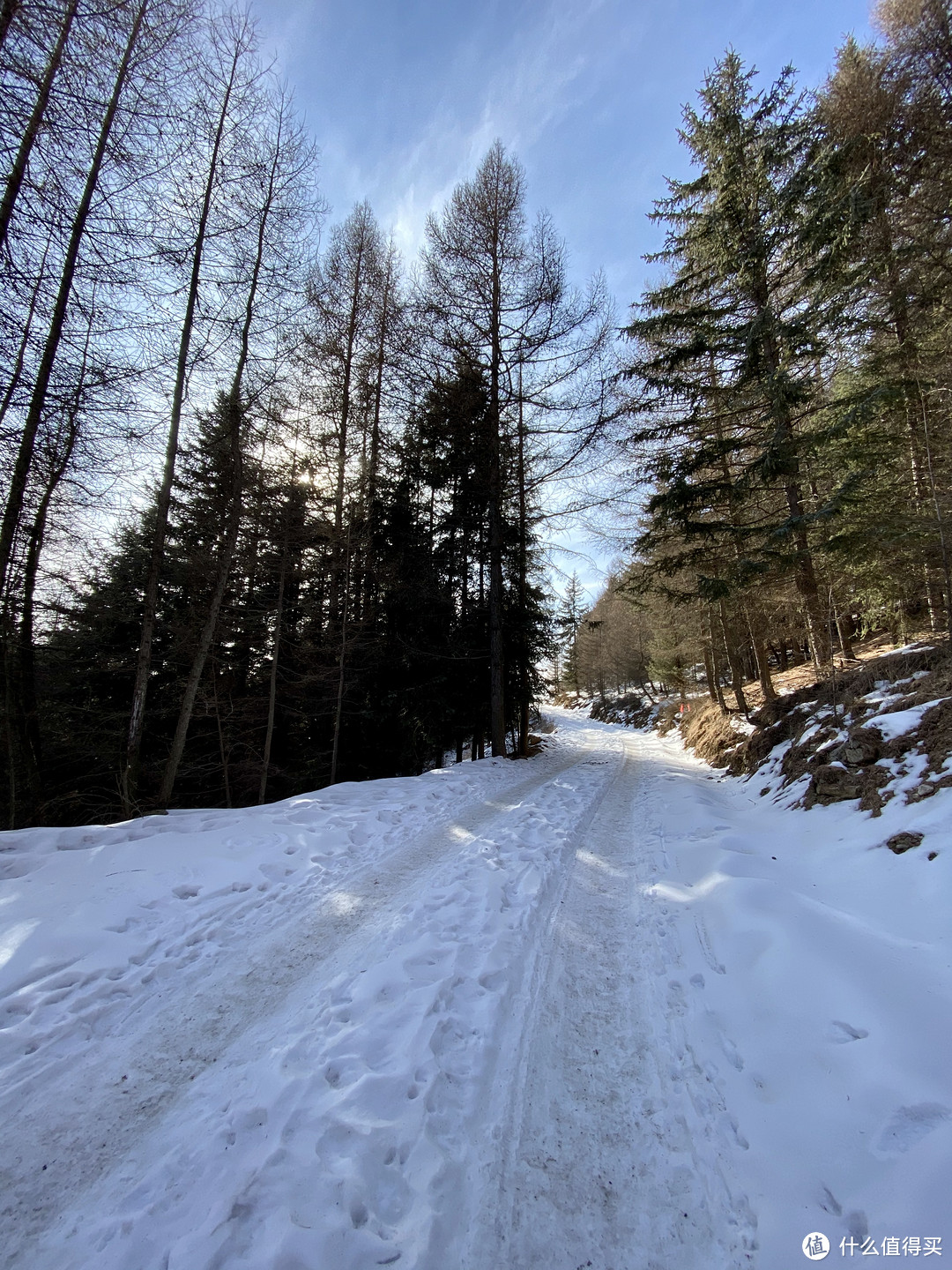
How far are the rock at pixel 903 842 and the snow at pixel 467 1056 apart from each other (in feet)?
0.31

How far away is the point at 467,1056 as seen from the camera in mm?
2365

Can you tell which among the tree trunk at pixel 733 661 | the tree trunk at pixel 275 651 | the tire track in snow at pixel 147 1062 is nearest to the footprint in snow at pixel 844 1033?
the tire track in snow at pixel 147 1062

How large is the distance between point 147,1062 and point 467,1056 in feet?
5.26

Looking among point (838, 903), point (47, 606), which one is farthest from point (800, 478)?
point (47, 606)

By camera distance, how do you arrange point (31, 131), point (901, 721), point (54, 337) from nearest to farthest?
point (31, 131), point (901, 721), point (54, 337)

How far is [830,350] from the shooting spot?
869 cm

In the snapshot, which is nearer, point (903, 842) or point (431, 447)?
point (903, 842)

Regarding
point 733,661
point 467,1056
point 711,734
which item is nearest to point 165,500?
point 467,1056

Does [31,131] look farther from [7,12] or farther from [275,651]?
[275,651]

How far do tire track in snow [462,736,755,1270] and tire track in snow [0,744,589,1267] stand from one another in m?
1.37

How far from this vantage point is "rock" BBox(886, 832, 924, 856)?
3684 millimetres

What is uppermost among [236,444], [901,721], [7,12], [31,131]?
[7,12]

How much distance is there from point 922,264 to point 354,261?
44.6 feet

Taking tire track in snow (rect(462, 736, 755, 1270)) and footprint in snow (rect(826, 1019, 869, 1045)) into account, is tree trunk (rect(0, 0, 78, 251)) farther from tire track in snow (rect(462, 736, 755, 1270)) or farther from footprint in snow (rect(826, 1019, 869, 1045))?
footprint in snow (rect(826, 1019, 869, 1045))
